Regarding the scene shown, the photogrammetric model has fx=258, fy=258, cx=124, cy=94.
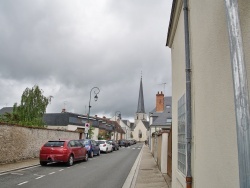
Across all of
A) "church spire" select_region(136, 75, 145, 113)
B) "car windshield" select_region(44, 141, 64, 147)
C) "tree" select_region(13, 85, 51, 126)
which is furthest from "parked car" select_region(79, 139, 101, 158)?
"church spire" select_region(136, 75, 145, 113)

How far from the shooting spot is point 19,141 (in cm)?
1653

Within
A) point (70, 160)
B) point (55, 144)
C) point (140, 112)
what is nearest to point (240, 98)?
point (55, 144)

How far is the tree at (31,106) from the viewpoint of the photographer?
3862cm

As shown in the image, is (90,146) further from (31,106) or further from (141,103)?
(141,103)

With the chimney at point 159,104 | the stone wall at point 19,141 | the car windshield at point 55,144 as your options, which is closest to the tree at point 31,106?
the stone wall at point 19,141

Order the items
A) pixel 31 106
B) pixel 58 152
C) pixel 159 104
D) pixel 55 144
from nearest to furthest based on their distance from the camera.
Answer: pixel 58 152, pixel 55 144, pixel 31 106, pixel 159 104

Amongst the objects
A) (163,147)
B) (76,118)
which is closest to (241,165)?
(163,147)

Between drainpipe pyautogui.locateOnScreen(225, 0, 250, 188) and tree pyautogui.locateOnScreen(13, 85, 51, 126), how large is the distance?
39.2 metres

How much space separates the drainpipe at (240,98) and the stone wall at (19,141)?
15166mm

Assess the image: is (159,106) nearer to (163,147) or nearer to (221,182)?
(163,147)

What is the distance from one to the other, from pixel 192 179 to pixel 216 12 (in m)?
2.79

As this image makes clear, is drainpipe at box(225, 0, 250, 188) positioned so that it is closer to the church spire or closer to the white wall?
the white wall

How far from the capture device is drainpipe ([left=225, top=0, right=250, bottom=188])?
5.35ft

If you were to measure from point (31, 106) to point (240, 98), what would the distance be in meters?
40.3
